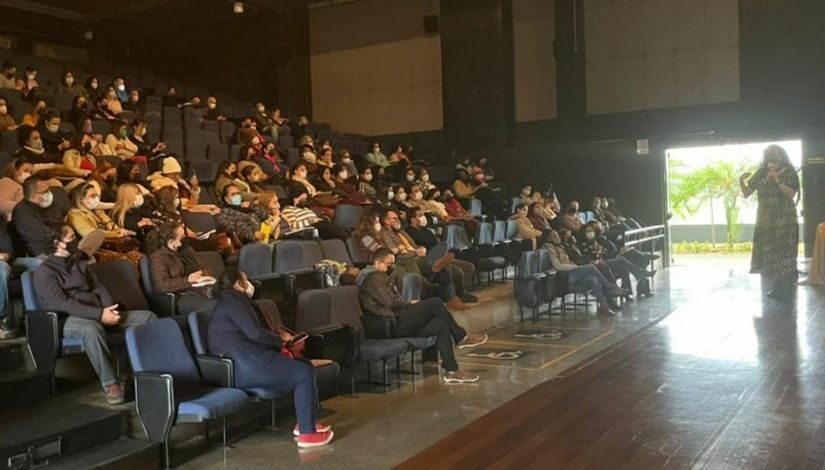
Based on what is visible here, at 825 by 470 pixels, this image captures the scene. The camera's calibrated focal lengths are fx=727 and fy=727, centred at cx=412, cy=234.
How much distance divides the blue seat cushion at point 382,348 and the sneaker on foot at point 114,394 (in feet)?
5.46

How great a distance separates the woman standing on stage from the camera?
8.18 meters

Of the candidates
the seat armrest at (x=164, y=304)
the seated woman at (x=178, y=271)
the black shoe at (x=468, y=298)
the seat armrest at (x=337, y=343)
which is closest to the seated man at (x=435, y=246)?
the black shoe at (x=468, y=298)

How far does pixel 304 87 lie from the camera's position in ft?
51.4

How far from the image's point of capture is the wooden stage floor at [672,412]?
3664 millimetres

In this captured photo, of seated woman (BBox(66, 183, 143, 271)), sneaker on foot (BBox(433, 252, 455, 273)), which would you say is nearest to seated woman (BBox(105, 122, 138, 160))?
seated woman (BBox(66, 183, 143, 271))

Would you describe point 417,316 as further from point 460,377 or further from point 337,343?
point 337,343

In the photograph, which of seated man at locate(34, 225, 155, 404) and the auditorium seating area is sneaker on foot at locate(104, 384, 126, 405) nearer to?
seated man at locate(34, 225, 155, 404)

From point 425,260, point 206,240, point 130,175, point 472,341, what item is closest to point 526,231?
point 425,260

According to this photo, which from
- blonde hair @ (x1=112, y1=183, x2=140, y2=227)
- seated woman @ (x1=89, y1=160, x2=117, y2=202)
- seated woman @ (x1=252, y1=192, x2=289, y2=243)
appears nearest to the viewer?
blonde hair @ (x1=112, y1=183, x2=140, y2=227)

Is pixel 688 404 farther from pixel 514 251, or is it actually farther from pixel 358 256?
pixel 514 251

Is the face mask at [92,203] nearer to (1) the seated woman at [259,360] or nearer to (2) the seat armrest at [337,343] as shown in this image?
(1) the seated woman at [259,360]

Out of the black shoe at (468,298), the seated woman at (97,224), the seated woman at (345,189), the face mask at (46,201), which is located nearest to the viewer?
the face mask at (46,201)

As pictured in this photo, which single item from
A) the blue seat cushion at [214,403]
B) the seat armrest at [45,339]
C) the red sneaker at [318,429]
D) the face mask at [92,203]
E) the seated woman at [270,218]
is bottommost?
the red sneaker at [318,429]

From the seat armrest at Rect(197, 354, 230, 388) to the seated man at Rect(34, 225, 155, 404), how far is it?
455 mm
